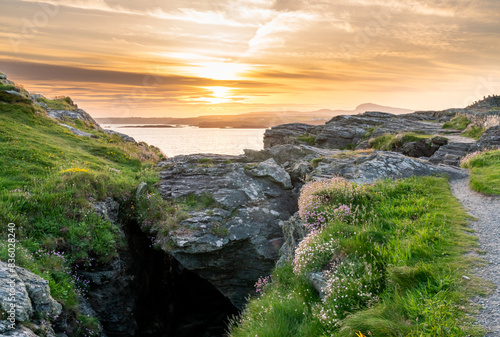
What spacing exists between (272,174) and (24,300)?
13125mm

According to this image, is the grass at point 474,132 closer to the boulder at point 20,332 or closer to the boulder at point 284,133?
the boulder at point 284,133

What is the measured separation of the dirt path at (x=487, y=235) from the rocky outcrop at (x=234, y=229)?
7.56 meters

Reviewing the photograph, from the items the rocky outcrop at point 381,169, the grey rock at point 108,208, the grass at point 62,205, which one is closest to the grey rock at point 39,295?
the grass at point 62,205

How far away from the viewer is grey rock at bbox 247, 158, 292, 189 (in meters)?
18.0

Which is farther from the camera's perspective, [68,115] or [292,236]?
[68,115]

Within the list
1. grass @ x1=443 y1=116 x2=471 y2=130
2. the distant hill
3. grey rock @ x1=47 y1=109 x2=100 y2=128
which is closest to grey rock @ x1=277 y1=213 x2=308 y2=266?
grey rock @ x1=47 y1=109 x2=100 y2=128

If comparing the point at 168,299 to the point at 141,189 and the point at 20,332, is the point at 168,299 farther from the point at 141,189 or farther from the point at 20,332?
the point at 20,332

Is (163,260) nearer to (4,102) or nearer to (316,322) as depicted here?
(316,322)

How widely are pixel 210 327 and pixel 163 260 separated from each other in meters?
4.13

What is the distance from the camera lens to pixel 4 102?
24.3 metres

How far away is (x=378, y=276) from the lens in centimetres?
644

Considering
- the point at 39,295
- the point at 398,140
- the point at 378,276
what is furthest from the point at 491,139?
the point at 39,295

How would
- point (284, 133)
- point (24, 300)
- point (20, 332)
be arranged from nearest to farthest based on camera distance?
point (20, 332) → point (24, 300) → point (284, 133)

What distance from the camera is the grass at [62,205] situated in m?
10.3
